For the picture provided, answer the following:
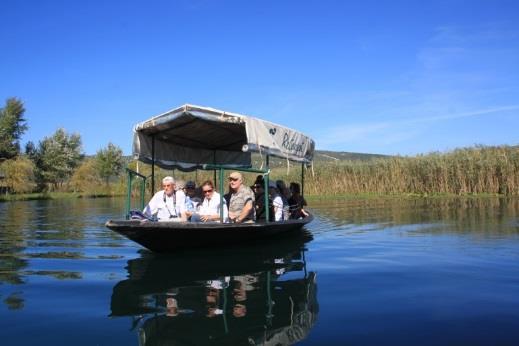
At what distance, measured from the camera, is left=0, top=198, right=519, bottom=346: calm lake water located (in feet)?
14.4

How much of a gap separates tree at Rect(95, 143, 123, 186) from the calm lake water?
139 feet

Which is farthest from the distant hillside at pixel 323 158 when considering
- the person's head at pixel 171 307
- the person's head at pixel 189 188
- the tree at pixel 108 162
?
the tree at pixel 108 162

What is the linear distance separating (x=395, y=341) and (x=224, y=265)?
4.06m

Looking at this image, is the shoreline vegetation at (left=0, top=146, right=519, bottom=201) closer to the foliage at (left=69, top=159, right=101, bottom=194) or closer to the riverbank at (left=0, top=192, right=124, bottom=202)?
the riverbank at (left=0, top=192, right=124, bottom=202)

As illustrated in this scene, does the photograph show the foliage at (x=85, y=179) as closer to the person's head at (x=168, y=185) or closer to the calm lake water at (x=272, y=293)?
the calm lake water at (x=272, y=293)

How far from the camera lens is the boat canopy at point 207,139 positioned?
8688 mm

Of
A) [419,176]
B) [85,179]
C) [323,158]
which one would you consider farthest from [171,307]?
[323,158]

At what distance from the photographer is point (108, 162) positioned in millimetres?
52781

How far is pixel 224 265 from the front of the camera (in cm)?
783

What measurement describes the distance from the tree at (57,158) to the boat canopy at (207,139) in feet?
136

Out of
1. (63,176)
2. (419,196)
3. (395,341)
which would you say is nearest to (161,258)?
(395,341)

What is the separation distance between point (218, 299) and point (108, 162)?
49914 millimetres

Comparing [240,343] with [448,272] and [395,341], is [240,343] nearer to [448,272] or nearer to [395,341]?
[395,341]

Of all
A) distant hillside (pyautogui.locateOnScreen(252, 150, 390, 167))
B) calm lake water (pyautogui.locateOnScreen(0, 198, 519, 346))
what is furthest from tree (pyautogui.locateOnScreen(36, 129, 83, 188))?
calm lake water (pyautogui.locateOnScreen(0, 198, 519, 346))
